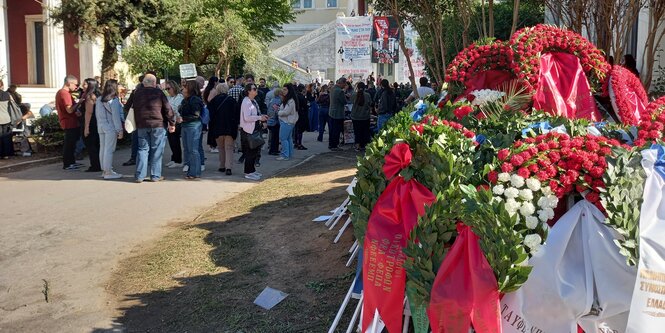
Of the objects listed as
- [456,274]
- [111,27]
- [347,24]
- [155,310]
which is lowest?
[155,310]

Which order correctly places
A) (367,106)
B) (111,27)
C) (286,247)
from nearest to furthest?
(286,247)
(367,106)
(111,27)

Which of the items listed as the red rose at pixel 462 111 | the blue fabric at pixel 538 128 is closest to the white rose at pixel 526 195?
Answer: the blue fabric at pixel 538 128

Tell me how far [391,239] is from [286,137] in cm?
998

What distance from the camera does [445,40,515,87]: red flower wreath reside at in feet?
19.3

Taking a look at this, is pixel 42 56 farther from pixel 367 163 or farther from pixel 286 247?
pixel 367 163

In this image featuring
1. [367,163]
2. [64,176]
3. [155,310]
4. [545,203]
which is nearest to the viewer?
[545,203]

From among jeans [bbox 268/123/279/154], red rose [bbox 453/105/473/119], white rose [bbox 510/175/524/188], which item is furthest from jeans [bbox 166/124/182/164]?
white rose [bbox 510/175/524/188]

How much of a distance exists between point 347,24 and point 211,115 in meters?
35.5

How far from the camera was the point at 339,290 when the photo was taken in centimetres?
538

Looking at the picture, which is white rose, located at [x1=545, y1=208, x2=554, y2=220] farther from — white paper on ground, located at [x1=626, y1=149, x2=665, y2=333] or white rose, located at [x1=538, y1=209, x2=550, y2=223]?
white paper on ground, located at [x1=626, y1=149, x2=665, y2=333]

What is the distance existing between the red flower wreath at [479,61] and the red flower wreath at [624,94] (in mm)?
919

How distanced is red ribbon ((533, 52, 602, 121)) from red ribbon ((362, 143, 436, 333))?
6.60 feet

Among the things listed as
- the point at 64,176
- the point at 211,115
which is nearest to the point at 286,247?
the point at 211,115

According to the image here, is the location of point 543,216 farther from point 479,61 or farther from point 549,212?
point 479,61
